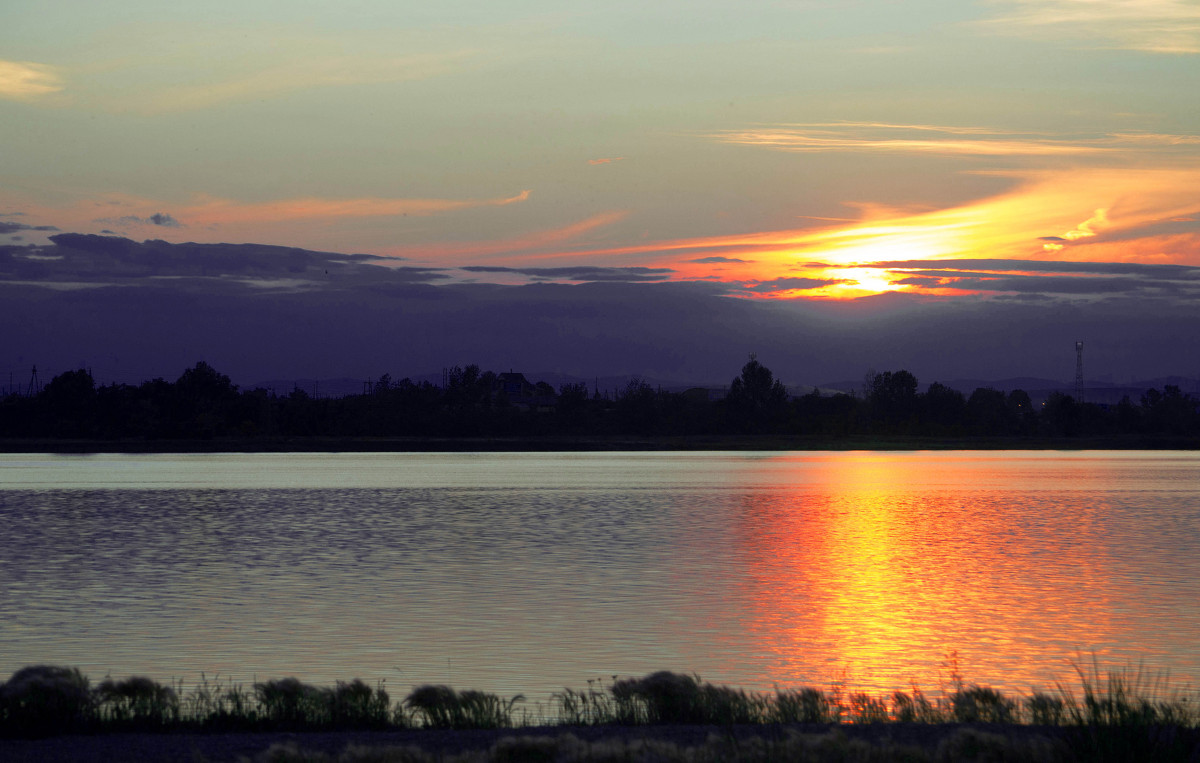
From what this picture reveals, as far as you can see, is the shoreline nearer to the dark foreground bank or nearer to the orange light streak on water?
the orange light streak on water

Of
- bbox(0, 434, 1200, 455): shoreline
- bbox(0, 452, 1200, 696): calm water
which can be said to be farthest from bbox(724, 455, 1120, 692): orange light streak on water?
bbox(0, 434, 1200, 455): shoreline

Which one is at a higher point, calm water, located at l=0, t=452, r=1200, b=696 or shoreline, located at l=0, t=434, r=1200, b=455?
shoreline, located at l=0, t=434, r=1200, b=455

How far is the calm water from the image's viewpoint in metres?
20.2

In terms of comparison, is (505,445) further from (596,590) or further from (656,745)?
(656,745)

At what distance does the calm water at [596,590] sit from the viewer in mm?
20156

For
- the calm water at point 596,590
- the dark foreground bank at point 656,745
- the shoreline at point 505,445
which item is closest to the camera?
the dark foreground bank at point 656,745

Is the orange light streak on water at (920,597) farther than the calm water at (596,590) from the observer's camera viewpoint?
No

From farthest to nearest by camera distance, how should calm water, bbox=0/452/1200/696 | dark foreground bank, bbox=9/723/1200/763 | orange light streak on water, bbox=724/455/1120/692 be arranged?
calm water, bbox=0/452/1200/696 < orange light streak on water, bbox=724/455/1120/692 < dark foreground bank, bbox=9/723/1200/763

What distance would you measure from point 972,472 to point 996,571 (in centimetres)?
7442

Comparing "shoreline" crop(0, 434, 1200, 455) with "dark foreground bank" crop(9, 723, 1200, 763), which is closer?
"dark foreground bank" crop(9, 723, 1200, 763)

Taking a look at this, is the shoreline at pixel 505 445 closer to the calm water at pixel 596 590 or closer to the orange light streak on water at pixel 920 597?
the calm water at pixel 596 590

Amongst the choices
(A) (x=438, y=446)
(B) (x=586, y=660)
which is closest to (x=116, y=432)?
(A) (x=438, y=446)

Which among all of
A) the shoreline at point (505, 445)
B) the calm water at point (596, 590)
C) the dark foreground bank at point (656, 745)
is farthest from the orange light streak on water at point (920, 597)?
the shoreline at point (505, 445)

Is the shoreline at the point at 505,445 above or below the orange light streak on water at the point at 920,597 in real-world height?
above
